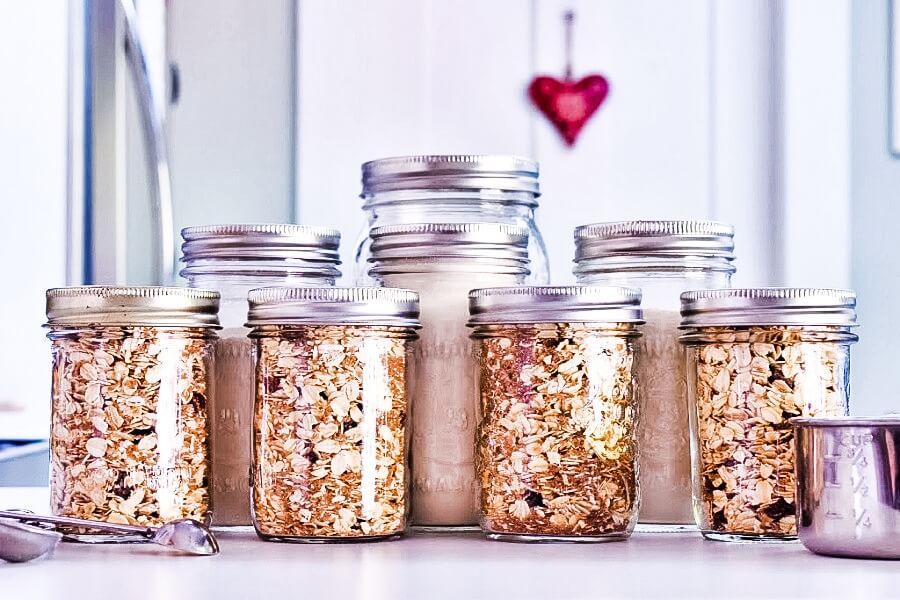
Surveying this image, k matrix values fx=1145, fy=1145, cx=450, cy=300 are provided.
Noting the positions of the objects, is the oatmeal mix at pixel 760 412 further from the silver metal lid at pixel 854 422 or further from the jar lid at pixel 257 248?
the jar lid at pixel 257 248

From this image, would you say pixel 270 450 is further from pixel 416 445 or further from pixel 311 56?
pixel 311 56

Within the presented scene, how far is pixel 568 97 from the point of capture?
2.45m

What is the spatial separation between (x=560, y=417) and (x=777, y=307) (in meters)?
0.17

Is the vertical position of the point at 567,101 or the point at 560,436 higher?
the point at 567,101

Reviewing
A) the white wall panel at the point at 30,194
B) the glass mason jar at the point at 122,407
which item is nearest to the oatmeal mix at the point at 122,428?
the glass mason jar at the point at 122,407

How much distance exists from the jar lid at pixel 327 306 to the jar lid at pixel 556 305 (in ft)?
0.23

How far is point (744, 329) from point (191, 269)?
1.43ft

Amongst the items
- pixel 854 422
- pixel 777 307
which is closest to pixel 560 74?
pixel 777 307

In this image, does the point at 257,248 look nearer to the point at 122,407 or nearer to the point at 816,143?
the point at 122,407

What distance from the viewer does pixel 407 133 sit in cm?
244

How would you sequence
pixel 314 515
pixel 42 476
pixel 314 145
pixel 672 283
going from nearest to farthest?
pixel 314 515 < pixel 672 283 < pixel 42 476 < pixel 314 145

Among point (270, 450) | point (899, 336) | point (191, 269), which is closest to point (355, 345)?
point (270, 450)

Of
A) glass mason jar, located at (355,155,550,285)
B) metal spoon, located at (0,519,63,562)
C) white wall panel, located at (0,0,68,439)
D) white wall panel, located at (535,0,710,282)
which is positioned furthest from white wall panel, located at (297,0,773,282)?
metal spoon, located at (0,519,63,562)

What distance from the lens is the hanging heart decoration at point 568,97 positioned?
7.97 feet
